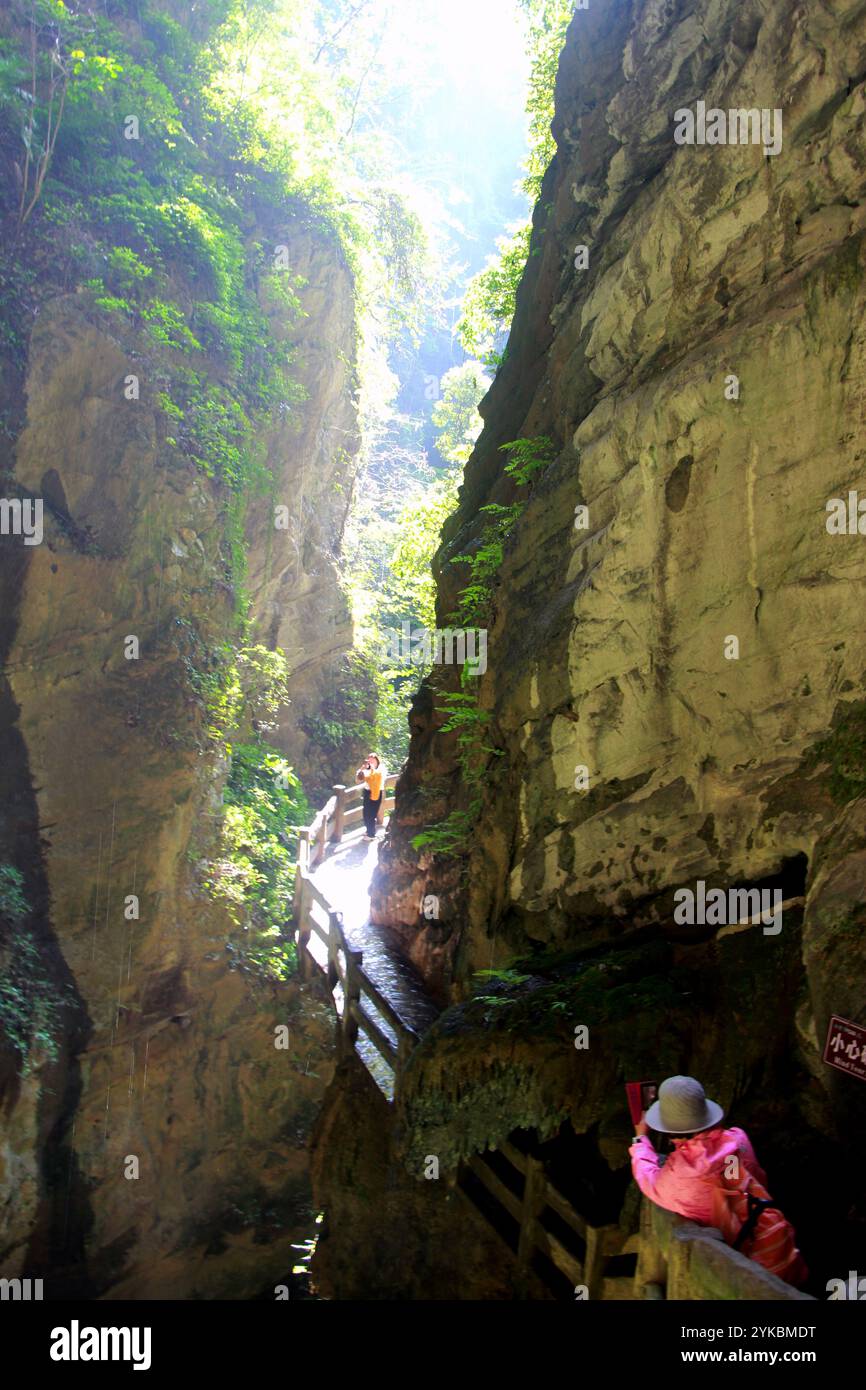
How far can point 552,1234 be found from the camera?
6.12m

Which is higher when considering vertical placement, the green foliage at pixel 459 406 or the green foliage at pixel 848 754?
the green foliage at pixel 459 406

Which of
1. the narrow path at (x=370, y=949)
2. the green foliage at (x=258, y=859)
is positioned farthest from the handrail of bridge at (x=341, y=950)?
the green foliage at (x=258, y=859)

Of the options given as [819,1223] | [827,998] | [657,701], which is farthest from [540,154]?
[819,1223]

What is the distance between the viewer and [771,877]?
6094 millimetres

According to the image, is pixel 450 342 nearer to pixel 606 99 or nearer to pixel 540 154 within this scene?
pixel 540 154

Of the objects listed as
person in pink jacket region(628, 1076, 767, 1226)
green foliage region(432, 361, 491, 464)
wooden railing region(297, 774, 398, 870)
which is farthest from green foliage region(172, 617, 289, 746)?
green foliage region(432, 361, 491, 464)

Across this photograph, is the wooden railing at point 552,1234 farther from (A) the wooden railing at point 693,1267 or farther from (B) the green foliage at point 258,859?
(B) the green foliage at point 258,859

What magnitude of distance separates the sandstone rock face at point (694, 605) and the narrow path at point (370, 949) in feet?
3.17

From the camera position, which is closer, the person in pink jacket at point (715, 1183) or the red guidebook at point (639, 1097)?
the person in pink jacket at point (715, 1183)

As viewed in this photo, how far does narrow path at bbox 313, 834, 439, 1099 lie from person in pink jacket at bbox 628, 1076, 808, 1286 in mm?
4947

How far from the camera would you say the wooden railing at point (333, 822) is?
46.7 feet

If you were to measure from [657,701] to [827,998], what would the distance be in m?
2.62

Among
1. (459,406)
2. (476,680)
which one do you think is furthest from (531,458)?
(459,406)

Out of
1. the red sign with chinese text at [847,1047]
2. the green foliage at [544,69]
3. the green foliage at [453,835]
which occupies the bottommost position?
the red sign with chinese text at [847,1047]
